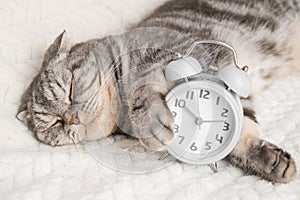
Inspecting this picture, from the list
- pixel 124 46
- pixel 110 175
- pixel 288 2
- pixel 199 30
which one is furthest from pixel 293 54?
pixel 110 175

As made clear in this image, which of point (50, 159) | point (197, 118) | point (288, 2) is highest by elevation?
point (288, 2)

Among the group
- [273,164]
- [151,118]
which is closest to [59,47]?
[151,118]

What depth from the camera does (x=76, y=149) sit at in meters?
1.45

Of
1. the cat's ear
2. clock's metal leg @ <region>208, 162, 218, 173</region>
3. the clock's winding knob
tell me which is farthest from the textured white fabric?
the clock's winding knob

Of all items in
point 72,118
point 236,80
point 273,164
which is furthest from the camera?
point 72,118

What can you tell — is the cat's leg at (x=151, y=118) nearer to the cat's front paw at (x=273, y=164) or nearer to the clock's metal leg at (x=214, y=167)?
the clock's metal leg at (x=214, y=167)

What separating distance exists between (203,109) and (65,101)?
40 centimetres

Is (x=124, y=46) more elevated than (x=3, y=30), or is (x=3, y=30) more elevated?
(x=124, y=46)

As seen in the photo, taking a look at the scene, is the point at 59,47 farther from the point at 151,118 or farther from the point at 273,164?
the point at 273,164

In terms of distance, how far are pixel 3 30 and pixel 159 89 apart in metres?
0.69

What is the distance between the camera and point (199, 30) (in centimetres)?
165

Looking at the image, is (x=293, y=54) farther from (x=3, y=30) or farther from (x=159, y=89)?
(x=3, y=30)

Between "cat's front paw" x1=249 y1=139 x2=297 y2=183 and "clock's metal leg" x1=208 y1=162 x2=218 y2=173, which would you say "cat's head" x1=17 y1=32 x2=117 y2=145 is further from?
"cat's front paw" x1=249 y1=139 x2=297 y2=183

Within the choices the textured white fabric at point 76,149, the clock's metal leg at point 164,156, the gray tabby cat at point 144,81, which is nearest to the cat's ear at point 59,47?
the gray tabby cat at point 144,81
